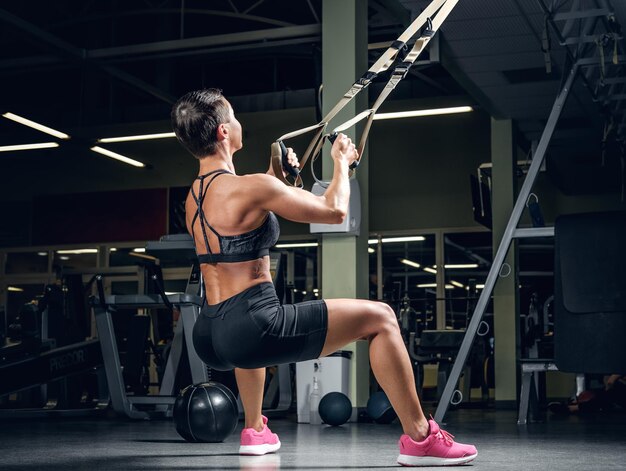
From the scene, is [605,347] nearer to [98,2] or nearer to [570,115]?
[570,115]

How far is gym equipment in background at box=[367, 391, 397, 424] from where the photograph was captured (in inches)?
221

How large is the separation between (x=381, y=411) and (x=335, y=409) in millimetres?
357

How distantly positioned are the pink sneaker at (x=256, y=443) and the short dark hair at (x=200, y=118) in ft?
3.89

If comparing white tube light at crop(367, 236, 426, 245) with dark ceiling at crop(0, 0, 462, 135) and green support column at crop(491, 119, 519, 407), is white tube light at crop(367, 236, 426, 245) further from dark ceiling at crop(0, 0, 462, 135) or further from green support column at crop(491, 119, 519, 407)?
green support column at crop(491, 119, 519, 407)

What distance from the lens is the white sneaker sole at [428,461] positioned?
298 cm

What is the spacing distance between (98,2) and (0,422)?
6945mm

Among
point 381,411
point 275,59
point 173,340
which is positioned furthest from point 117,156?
point 381,411

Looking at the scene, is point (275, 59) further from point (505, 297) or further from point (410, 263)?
point (505, 297)

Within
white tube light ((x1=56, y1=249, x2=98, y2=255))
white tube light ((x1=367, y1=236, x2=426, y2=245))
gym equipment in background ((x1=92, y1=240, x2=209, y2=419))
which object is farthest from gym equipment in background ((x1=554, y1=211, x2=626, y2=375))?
white tube light ((x1=56, y1=249, x2=98, y2=255))

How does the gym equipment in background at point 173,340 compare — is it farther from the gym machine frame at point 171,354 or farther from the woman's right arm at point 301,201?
the woman's right arm at point 301,201

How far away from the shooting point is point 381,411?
18.4 ft

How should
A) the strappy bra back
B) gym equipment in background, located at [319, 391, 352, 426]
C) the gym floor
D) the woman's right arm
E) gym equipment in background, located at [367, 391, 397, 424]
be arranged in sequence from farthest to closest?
1. gym equipment in background, located at [367, 391, 397, 424]
2. gym equipment in background, located at [319, 391, 352, 426]
3. the gym floor
4. the strappy bra back
5. the woman's right arm

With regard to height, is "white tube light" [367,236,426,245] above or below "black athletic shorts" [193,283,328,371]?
above

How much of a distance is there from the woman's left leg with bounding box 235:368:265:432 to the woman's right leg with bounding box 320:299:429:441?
62cm
